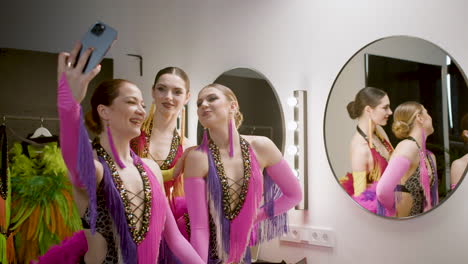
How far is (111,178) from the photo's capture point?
141cm

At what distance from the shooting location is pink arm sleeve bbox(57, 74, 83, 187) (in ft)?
4.04

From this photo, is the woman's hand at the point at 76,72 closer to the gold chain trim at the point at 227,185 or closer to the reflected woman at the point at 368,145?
the gold chain trim at the point at 227,185

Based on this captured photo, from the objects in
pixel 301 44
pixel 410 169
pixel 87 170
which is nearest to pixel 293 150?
pixel 301 44

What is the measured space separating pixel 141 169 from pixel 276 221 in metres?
0.60

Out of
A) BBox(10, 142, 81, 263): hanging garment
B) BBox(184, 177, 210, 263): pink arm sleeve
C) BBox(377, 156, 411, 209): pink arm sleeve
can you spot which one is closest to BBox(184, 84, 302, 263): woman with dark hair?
BBox(184, 177, 210, 263): pink arm sleeve

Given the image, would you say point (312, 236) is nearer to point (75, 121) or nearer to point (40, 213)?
point (40, 213)

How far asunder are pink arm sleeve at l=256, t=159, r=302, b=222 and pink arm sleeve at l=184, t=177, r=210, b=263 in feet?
0.79

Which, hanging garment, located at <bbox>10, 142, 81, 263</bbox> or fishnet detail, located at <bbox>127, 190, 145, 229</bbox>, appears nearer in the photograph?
fishnet detail, located at <bbox>127, 190, 145, 229</bbox>

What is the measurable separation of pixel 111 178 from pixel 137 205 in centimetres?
10

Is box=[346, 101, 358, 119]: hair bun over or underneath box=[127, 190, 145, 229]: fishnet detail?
over

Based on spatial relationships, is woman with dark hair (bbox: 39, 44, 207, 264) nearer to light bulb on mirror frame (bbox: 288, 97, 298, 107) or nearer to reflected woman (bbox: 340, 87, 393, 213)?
reflected woman (bbox: 340, 87, 393, 213)

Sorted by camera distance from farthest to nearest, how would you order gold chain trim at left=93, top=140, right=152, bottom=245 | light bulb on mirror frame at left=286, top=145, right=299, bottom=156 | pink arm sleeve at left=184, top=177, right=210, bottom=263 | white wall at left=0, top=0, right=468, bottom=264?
light bulb on mirror frame at left=286, top=145, right=299, bottom=156 < white wall at left=0, top=0, right=468, bottom=264 < pink arm sleeve at left=184, top=177, right=210, bottom=263 < gold chain trim at left=93, top=140, right=152, bottom=245

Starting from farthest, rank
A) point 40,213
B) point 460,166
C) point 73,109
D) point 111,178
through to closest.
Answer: point 40,213
point 460,166
point 111,178
point 73,109

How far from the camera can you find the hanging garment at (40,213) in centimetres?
251
